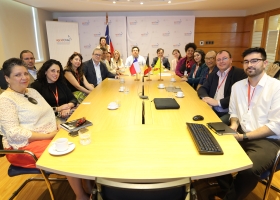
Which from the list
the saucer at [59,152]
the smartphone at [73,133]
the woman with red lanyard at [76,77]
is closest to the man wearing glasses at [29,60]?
the woman with red lanyard at [76,77]

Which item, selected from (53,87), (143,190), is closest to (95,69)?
(53,87)

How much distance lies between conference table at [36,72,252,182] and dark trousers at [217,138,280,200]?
0.27 m

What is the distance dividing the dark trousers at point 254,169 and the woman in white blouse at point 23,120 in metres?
1.15

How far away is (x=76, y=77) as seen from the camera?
3.24m

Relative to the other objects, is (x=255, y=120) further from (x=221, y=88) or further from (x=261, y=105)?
(x=221, y=88)

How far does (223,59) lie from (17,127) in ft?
7.54

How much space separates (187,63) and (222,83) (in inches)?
81.8

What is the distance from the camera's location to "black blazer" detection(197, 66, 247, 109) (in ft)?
7.75

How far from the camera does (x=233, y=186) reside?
1.49 metres

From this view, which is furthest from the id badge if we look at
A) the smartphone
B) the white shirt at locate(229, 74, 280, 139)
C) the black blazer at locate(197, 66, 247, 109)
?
the smartphone

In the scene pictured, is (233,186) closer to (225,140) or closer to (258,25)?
(225,140)

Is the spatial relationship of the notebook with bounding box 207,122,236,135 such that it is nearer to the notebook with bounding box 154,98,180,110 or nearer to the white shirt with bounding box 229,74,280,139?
the white shirt with bounding box 229,74,280,139

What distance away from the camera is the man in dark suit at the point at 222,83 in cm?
236

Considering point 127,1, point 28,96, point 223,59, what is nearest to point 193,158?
point 28,96
